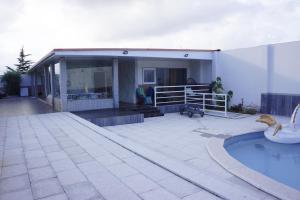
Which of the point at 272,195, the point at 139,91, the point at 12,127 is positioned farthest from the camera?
the point at 139,91

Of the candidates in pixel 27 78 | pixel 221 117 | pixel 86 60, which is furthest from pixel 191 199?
pixel 27 78

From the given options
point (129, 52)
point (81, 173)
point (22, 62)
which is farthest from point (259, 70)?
point (22, 62)

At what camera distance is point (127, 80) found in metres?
13.9

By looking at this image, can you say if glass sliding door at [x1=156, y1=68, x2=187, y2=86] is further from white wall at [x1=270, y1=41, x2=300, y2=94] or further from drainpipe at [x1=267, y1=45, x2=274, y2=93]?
white wall at [x1=270, y1=41, x2=300, y2=94]

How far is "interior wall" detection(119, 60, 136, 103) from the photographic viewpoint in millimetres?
13250

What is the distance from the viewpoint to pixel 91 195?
114 inches

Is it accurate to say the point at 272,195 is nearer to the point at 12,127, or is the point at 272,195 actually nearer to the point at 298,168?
the point at 298,168

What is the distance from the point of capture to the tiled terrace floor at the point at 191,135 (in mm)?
4070

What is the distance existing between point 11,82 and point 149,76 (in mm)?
20395

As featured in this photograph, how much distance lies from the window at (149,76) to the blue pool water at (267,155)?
716 cm

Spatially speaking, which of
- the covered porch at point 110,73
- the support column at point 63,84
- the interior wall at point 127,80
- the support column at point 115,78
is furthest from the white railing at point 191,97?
the support column at point 63,84

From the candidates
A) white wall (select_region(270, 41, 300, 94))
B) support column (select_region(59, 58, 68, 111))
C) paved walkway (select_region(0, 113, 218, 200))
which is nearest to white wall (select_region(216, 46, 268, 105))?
white wall (select_region(270, 41, 300, 94))

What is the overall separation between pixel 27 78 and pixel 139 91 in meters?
20.8

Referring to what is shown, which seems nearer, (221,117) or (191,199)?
(191,199)
